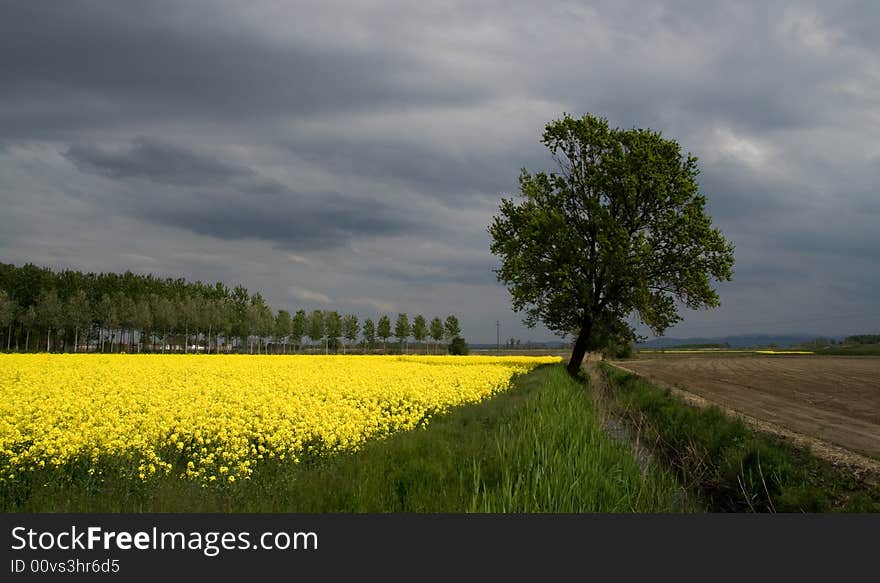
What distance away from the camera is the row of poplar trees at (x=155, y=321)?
3622 inches

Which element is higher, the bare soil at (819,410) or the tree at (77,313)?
the tree at (77,313)

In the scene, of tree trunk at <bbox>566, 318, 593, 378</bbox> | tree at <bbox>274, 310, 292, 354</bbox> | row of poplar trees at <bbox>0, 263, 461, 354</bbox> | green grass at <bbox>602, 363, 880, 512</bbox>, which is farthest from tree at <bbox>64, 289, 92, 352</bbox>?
green grass at <bbox>602, 363, 880, 512</bbox>

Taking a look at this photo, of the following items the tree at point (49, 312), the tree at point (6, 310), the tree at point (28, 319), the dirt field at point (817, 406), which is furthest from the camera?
the tree at point (49, 312)

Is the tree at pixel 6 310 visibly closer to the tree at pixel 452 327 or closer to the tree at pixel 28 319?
the tree at pixel 28 319

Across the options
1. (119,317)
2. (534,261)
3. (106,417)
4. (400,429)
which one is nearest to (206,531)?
(400,429)

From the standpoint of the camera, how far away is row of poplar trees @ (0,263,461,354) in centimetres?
9200

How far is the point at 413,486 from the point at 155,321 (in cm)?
10693

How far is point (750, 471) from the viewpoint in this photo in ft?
35.7

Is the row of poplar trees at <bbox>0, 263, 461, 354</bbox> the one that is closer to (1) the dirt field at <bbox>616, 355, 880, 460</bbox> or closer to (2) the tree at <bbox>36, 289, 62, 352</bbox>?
(2) the tree at <bbox>36, 289, 62, 352</bbox>

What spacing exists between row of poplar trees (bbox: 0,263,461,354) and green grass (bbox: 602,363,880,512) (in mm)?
79925

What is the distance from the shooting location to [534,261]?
3356cm

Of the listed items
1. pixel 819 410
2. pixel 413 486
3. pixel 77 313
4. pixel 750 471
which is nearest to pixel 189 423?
pixel 413 486

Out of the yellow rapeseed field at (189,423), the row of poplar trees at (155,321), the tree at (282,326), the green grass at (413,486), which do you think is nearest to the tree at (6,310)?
the row of poplar trees at (155,321)

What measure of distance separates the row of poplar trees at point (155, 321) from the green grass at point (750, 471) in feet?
262
